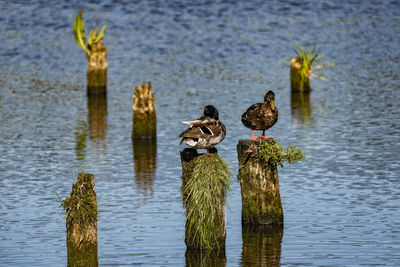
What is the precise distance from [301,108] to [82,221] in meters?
Answer: 18.0

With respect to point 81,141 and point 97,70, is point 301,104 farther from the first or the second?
point 81,141

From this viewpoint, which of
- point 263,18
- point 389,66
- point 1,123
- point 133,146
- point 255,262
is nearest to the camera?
point 255,262

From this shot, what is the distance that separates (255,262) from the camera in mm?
14680

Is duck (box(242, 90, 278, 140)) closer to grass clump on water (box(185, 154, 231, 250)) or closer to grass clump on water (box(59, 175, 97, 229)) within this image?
grass clump on water (box(185, 154, 231, 250))

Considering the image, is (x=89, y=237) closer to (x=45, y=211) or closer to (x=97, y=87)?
(x=45, y=211)

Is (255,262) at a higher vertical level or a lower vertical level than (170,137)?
lower

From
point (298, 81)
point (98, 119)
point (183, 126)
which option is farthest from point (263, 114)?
point (298, 81)

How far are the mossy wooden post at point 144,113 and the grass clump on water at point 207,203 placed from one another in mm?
9491

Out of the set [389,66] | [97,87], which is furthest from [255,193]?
[389,66]

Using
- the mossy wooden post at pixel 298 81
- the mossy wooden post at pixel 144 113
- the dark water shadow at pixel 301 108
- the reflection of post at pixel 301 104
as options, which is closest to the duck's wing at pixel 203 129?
the mossy wooden post at pixel 144 113

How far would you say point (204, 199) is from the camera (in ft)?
48.0

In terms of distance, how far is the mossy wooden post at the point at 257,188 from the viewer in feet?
52.3

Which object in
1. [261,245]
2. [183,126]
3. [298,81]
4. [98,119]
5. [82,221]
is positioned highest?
[298,81]

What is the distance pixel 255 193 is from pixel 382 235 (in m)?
2.22
